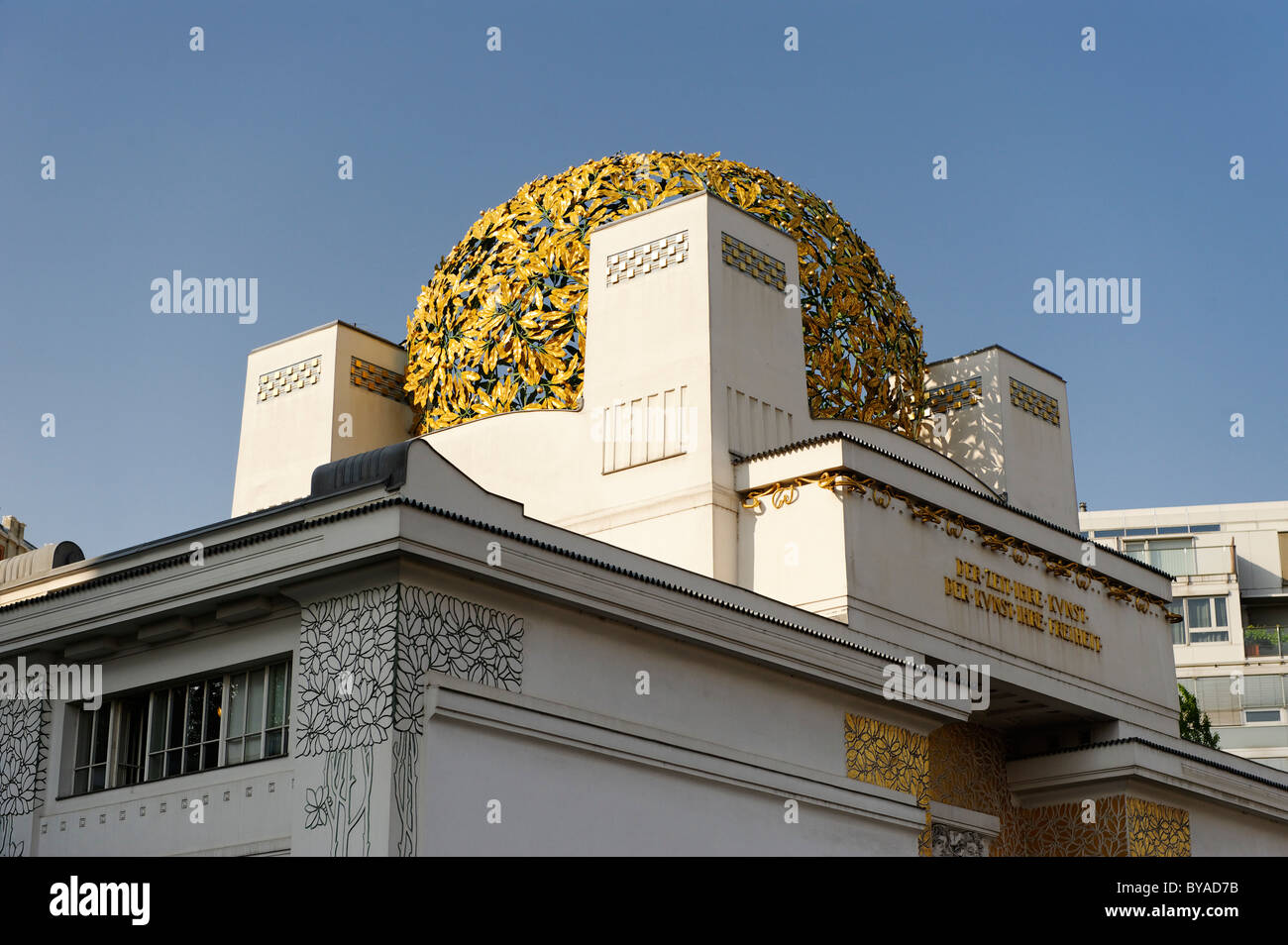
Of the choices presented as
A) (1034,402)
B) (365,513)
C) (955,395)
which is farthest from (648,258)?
(365,513)

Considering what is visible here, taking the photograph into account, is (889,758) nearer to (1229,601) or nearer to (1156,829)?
(1156,829)

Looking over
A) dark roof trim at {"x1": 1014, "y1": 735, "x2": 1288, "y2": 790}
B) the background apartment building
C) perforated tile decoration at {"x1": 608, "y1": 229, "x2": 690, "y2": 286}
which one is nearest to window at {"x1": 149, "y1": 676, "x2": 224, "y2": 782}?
perforated tile decoration at {"x1": 608, "y1": 229, "x2": 690, "y2": 286}

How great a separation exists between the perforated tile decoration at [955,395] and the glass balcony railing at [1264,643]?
2497cm

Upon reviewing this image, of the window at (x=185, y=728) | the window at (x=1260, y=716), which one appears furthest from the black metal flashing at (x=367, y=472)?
the window at (x=1260, y=716)

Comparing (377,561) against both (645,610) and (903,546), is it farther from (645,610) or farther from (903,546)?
(903,546)

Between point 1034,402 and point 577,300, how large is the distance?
15.6ft

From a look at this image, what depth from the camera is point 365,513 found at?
9055 mm

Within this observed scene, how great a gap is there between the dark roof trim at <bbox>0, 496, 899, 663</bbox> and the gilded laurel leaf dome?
11.1 ft

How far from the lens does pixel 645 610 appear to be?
10.2 metres

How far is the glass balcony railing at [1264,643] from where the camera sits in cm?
3819

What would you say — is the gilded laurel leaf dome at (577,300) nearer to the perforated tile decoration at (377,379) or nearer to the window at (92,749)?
the perforated tile decoration at (377,379)
